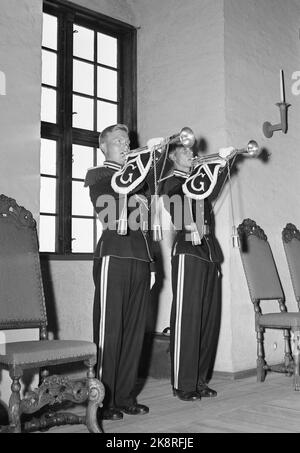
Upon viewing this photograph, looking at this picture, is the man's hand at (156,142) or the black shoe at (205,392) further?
the black shoe at (205,392)

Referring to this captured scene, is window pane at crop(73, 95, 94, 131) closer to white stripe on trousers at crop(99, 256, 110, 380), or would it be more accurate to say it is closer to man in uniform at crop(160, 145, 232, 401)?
man in uniform at crop(160, 145, 232, 401)

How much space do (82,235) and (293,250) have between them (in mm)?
1655

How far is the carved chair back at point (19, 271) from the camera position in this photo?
2721 mm

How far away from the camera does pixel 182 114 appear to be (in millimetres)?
4520

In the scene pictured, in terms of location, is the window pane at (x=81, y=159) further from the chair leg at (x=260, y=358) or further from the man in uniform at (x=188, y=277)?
the chair leg at (x=260, y=358)

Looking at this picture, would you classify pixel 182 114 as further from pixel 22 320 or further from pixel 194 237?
pixel 22 320

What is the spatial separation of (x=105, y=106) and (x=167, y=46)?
2.30 ft

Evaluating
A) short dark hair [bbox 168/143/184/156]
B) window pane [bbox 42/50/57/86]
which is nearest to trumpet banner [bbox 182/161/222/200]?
short dark hair [bbox 168/143/184/156]

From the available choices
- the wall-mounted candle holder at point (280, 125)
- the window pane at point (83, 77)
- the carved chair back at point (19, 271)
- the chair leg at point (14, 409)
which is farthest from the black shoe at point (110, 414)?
the wall-mounted candle holder at point (280, 125)

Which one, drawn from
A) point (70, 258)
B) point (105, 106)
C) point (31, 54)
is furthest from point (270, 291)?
point (31, 54)

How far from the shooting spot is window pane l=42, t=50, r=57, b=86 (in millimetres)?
4191

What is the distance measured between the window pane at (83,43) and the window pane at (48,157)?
77cm

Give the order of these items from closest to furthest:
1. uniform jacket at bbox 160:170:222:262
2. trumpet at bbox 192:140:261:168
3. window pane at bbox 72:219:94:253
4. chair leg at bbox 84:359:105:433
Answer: chair leg at bbox 84:359:105:433, trumpet at bbox 192:140:261:168, uniform jacket at bbox 160:170:222:262, window pane at bbox 72:219:94:253

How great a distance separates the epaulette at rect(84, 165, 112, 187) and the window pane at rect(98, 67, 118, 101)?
1.61 m
